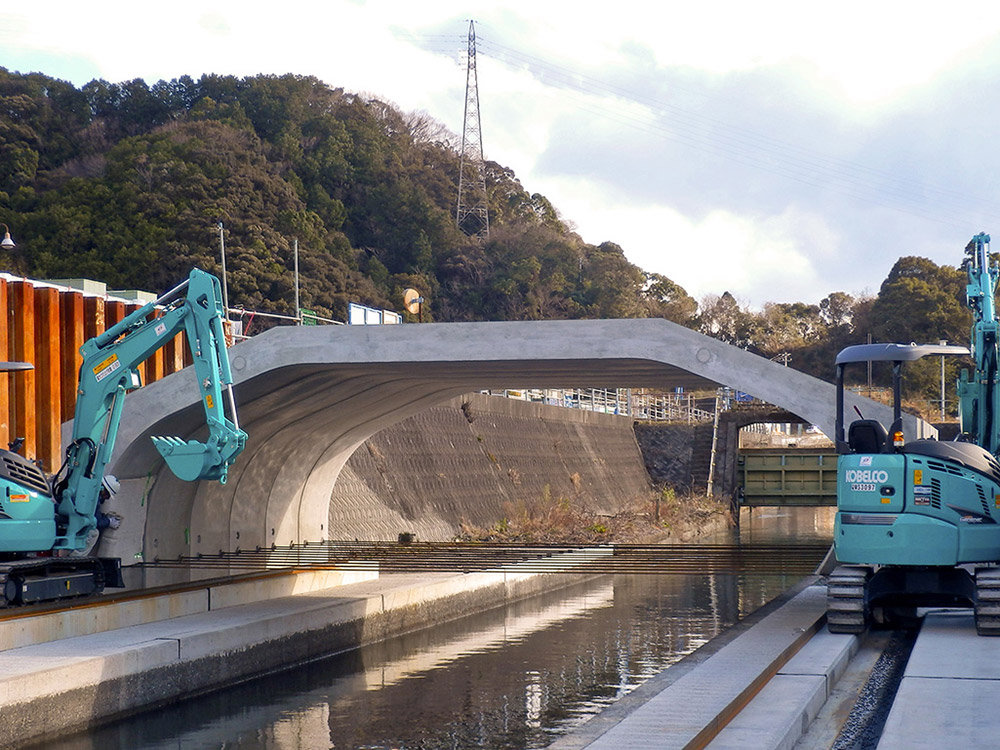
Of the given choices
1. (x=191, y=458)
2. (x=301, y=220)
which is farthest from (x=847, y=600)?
(x=301, y=220)

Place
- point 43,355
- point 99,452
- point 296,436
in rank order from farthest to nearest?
point 296,436 < point 43,355 < point 99,452

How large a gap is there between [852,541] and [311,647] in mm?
8284

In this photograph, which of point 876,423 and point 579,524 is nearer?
point 876,423

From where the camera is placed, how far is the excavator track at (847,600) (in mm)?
15008

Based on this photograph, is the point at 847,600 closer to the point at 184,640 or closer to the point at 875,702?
the point at 875,702

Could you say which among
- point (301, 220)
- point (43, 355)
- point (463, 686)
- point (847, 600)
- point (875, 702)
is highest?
point (301, 220)

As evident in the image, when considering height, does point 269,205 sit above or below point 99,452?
above

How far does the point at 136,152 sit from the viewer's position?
60.8 metres

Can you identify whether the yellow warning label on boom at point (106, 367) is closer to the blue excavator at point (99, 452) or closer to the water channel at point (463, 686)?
the blue excavator at point (99, 452)

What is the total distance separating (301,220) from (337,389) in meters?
44.0

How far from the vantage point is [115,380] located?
1733 cm

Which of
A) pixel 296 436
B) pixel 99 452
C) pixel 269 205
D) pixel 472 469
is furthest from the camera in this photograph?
pixel 269 205

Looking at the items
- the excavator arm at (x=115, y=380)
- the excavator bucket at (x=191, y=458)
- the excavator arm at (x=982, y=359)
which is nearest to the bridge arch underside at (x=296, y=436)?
the excavator arm at (x=115, y=380)

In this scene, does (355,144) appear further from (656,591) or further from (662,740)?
(662,740)
